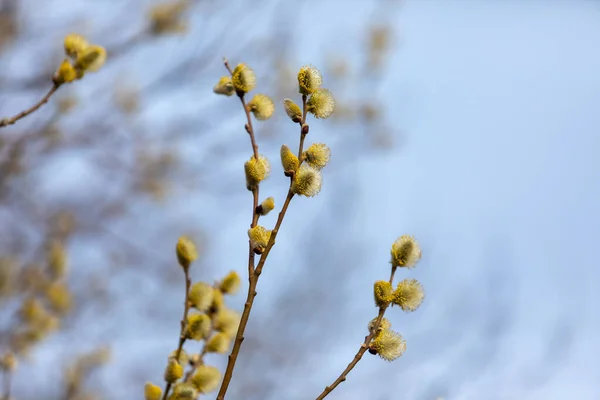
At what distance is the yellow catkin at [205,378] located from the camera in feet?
4.70

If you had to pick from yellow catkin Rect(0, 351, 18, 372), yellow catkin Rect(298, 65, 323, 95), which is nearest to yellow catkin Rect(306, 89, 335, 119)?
yellow catkin Rect(298, 65, 323, 95)

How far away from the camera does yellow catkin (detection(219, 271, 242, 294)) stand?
62.8 inches

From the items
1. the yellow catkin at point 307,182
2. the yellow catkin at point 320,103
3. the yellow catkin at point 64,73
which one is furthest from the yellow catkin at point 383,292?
the yellow catkin at point 64,73

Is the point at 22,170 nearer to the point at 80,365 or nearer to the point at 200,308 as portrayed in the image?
the point at 80,365

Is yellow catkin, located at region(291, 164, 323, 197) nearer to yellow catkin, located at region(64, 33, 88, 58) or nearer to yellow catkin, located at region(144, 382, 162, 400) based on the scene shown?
yellow catkin, located at region(144, 382, 162, 400)

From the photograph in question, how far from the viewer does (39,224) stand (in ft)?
14.3

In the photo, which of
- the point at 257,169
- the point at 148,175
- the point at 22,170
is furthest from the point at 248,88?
the point at 148,175

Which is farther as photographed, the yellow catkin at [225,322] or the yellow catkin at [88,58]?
the yellow catkin at [88,58]

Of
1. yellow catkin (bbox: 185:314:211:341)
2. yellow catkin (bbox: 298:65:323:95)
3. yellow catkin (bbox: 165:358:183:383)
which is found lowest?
yellow catkin (bbox: 165:358:183:383)

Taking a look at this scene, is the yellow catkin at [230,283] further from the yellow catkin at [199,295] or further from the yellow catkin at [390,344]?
the yellow catkin at [390,344]

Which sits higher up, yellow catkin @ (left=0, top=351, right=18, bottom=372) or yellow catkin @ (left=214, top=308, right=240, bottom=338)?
yellow catkin @ (left=0, top=351, right=18, bottom=372)

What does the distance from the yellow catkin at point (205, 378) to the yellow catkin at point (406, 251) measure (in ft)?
1.51

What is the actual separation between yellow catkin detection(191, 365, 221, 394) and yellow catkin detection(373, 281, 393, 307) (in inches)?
15.4

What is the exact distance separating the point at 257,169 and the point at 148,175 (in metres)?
3.96
